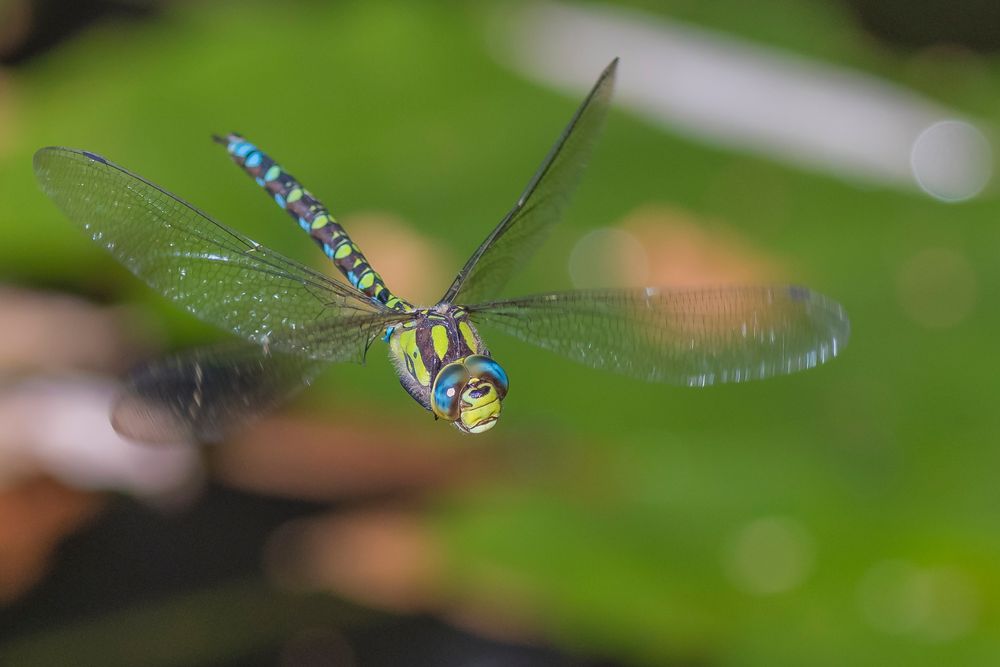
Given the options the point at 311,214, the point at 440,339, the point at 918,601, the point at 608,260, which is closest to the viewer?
the point at 440,339

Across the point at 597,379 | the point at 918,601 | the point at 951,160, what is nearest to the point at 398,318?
the point at 597,379

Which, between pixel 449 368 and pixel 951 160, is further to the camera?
pixel 951 160

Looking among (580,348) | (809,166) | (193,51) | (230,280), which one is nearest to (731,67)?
(809,166)

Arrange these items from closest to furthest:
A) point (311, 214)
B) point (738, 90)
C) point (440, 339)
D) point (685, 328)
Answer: point (440, 339), point (685, 328), point (311, 214), point (738, 90)

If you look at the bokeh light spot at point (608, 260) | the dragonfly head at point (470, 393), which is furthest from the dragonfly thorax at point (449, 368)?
the bokeh light spot at point (608, 260)

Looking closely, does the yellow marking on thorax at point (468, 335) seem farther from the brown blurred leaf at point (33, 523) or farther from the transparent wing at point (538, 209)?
the brown blurred leaf at point (33, 523)

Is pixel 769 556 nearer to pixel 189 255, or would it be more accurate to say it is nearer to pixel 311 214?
pixel 311 214

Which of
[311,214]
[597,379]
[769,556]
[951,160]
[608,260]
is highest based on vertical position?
[951,160]

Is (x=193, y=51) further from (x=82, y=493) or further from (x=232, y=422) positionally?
(x=232, y=422)

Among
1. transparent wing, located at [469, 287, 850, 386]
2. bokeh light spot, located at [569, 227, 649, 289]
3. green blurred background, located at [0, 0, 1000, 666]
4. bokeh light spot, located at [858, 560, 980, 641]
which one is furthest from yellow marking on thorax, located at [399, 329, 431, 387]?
bokeh light spot, located at [858, 560, 980, 641]
